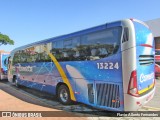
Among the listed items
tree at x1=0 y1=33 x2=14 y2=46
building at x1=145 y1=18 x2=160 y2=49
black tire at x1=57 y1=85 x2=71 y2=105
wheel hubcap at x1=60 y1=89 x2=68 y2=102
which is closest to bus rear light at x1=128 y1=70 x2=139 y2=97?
black tire at x1=57 y1=85 x2=71 y2=105

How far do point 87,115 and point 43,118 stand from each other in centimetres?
152

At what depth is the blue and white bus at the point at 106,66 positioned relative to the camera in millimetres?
7133

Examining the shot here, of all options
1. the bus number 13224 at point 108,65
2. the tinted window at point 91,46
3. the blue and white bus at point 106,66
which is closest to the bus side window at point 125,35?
the blue and white bus at point 106,66

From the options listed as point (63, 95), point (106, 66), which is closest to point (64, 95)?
point (63, 95)

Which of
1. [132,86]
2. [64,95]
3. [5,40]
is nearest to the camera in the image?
[132,86]

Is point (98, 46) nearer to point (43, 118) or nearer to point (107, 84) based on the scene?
point (107, 84)

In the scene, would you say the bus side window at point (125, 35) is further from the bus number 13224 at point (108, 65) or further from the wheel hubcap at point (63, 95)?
the wheel hubcap at point (63, 95)

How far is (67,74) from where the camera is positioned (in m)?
9.89

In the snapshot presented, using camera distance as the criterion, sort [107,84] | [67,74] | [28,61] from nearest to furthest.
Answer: [107,84] → [67,74] → [28,61]

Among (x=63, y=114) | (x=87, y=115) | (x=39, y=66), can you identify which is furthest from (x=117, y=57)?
(x=39, y=66)

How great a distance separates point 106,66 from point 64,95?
3.25 meters

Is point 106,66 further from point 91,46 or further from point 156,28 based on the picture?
point 156,28

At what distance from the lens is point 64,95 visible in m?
10.3

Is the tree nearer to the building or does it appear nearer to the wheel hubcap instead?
the building
